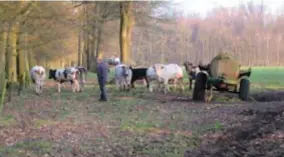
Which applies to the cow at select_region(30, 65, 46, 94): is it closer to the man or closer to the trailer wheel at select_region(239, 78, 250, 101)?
the man

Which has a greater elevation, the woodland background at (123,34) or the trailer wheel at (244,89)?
the woodland background at (123,34)

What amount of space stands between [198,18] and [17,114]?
285 feet

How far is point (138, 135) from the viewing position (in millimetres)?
10000

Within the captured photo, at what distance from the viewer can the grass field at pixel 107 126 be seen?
854cm

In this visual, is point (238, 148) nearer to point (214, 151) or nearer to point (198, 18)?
point (214, 151)

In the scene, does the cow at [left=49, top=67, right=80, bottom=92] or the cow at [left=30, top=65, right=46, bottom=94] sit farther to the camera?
the cow at [left=49, top=67, right=80, bottom=92]

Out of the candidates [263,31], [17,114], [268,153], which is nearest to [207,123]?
[268,153]

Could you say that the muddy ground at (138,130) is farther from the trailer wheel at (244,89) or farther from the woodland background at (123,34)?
the trailer wheel at (244,89)

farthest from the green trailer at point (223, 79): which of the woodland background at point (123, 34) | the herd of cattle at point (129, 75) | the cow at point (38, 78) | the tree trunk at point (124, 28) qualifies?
the tree trunk at point (124, 28)

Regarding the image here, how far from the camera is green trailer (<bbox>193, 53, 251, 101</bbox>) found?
17266 millimetres

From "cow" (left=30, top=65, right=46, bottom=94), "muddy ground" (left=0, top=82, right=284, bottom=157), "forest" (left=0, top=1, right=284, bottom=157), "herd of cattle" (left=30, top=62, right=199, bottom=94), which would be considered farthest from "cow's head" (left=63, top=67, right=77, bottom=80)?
"muddy ground" (left=0, top=82, right=284, bottom=157)

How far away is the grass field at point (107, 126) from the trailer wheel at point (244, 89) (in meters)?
0.44

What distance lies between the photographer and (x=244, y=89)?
17531mm

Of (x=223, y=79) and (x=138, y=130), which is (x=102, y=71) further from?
(x=138, y=130)
